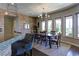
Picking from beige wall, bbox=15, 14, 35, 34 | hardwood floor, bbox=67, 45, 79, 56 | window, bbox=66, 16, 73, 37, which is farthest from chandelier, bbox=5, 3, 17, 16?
hardwood floor, bbox=67, 45, 79, 56

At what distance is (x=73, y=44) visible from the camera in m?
2.14

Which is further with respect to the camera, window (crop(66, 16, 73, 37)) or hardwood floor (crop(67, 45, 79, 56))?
window (crop(66, 16, 73, 37))

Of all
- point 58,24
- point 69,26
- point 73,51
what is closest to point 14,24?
point 58,24

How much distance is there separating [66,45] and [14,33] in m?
1.31

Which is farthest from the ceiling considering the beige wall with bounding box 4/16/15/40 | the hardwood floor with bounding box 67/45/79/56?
the hardwood floor with bounding box 67/45/79/56

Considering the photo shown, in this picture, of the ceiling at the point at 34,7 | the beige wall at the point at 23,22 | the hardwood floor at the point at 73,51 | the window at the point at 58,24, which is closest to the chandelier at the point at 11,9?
the ceiling at the point at 34,7

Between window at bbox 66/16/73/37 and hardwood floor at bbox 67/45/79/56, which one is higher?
window at bbox 66/16/73/37

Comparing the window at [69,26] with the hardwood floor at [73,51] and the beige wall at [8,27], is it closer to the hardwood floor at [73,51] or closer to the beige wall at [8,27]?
the hardwood floor at [73,51]

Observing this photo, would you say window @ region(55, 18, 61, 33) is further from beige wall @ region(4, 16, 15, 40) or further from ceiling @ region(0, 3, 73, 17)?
beige wall @ region(4, 16, 15, 40)

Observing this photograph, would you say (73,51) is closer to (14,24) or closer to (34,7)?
(34,7)

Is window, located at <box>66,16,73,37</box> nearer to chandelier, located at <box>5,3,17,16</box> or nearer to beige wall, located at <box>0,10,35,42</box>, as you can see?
beige wall, located at <box>0,10,35,42</box>

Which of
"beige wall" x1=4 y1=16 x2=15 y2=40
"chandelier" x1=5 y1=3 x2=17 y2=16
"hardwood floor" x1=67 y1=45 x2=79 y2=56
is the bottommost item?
"hardwood floor" x1=67 y1=45 x2=79 y2=56

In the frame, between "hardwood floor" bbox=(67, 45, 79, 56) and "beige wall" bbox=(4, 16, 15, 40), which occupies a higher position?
"beige wall" bbox=(4, 16, 15, 40)

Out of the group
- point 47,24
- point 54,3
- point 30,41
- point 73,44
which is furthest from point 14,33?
point 73,44
